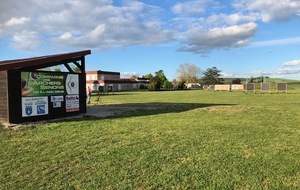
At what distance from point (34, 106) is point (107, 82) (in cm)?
8196

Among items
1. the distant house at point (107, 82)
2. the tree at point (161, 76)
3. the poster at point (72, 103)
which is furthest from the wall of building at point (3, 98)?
the tree at point (161, 76)

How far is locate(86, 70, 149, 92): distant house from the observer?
304ft

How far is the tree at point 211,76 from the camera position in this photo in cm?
13825

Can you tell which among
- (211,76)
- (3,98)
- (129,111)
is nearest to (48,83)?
(3,98)

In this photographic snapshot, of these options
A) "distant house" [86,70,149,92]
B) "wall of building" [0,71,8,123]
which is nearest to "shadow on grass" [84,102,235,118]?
"wall of building" [0,71,8,123]

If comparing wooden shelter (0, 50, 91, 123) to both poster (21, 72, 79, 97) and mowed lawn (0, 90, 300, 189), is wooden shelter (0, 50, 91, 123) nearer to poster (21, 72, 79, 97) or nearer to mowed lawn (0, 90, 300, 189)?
poster (21, 72, 79, 97)

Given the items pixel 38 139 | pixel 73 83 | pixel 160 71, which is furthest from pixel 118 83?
pixel 38 139

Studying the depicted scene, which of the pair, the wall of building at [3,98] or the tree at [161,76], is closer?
the wall of building at [3,98]

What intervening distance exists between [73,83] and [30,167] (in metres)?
9.54

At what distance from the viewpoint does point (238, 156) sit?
6992 mm

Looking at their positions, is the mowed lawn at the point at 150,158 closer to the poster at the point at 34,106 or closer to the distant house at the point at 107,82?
the poster at the point at 34,106

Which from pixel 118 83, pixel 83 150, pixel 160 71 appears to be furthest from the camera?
pixel 160 71

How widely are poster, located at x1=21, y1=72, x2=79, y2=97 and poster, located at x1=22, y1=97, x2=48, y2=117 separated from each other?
0.21 m

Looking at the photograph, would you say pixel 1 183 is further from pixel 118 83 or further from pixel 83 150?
pixel 118 83
